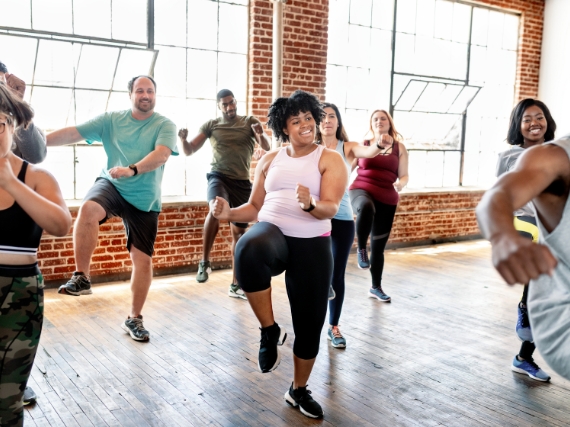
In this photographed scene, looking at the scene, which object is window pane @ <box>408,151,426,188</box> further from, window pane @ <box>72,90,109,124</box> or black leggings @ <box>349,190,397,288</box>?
window pane @ <box>72,90,109,124</box>

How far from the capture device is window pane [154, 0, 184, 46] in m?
5.78

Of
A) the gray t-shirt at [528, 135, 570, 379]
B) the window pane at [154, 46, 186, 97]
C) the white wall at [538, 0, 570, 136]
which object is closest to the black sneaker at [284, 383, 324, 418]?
the gray t-shirt at [528, 135, 570, 379]

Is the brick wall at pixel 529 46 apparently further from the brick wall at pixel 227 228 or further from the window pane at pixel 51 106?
the window pane at pixel 51 106

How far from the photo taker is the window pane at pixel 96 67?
539cm

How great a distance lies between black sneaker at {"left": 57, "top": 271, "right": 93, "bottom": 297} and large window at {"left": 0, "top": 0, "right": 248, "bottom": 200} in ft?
7.86

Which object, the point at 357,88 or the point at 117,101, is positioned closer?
the point at 117,101

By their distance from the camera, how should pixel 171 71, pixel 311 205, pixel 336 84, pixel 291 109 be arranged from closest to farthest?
pixel 311 205 → pixel 291 109 → pixel 171 71 → pixel 336 84

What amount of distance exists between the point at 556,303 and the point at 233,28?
557cm

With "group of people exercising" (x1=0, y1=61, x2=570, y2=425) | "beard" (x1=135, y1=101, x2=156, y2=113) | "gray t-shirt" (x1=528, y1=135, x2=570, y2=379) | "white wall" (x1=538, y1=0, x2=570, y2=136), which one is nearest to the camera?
Answer: "gray t-shirt" (x1=528, y1=135, x2=570, y2=379)

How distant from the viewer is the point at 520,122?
135 inches

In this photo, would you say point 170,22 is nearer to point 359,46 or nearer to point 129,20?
point 129,20

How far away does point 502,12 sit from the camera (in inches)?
351

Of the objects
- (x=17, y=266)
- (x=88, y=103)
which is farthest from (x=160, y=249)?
(x=17, y=266)

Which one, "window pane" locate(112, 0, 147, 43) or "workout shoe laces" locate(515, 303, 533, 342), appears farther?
"window pane" locate(112, 0, 147, 43)
